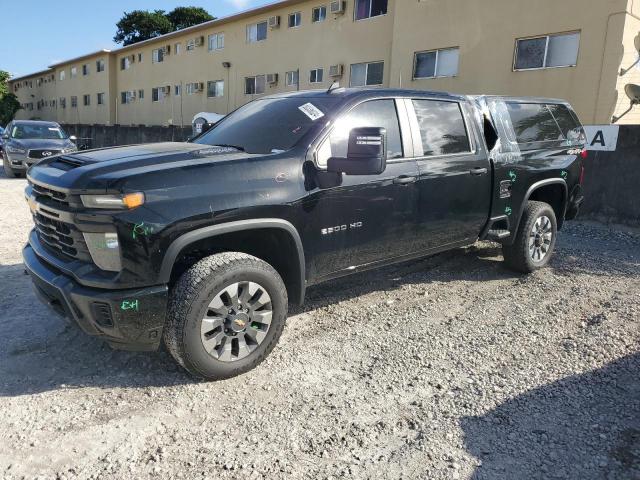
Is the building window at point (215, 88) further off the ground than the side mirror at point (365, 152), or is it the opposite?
the building window at point (215, 88)

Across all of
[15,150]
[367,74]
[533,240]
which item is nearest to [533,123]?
[533,240]

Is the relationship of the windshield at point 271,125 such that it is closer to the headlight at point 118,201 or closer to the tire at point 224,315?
the tire at point 224,315

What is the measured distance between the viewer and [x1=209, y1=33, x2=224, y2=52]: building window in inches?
1081

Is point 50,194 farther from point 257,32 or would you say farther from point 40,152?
point 257,32

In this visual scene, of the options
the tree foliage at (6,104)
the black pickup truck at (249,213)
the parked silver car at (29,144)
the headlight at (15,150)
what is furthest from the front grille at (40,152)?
the tree foliage at (6,104)

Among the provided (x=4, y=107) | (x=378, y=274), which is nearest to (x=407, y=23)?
(x=378, y=274)

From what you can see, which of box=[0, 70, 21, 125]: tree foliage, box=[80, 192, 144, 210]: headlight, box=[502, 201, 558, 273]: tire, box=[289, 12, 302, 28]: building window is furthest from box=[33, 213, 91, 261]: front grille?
box=[0, 70, 21, 125]: tree foliage

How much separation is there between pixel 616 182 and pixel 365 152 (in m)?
6.98

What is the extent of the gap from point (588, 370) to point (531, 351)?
40 centimetres

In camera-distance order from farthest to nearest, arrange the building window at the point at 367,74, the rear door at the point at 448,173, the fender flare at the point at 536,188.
→ the building window at the point at 367,74, the fender flare at the point at 536,188, the rear door at the point at 448,173

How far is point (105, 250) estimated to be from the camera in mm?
2871

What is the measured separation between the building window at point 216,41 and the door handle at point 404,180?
26110mm

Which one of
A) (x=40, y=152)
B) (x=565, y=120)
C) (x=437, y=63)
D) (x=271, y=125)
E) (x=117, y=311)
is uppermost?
(x=437, y=63)

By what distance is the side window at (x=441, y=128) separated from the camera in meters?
4.33
